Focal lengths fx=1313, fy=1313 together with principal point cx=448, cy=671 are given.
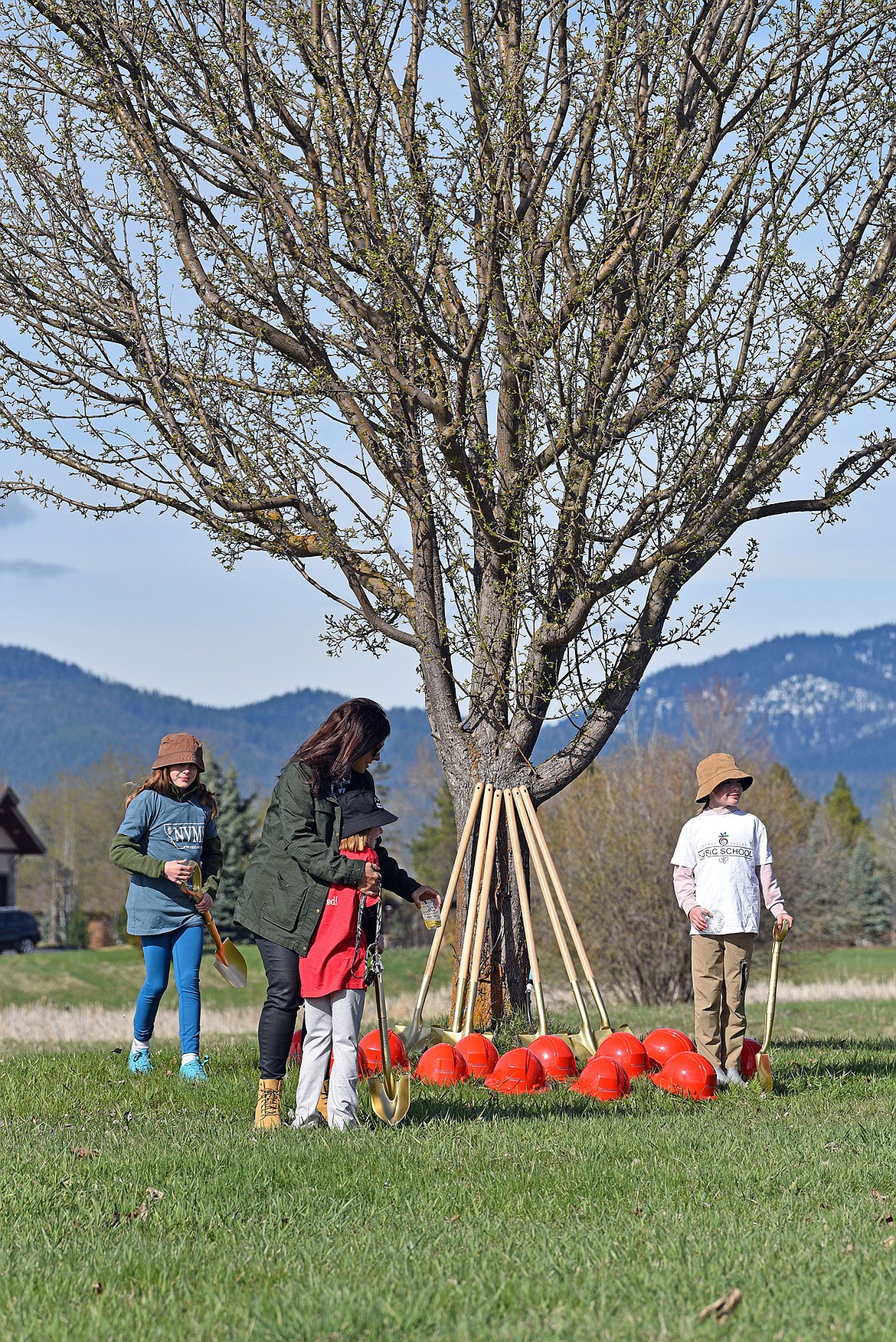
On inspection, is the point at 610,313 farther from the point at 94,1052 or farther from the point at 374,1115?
the point at 94,1052

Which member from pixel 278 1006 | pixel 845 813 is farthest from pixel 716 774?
pixel 845 813

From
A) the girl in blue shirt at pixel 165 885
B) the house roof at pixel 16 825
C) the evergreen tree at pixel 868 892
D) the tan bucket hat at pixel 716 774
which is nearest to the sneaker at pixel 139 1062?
the girl in blue shirt at pixel 165 885

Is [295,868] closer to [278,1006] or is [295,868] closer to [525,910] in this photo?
[278,1006]

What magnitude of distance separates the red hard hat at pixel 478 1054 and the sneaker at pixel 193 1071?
4.60 feet

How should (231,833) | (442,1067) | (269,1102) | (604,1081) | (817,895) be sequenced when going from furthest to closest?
(231,833) → (817,895) → (442,1067) → (604,1081) → (269,1102)

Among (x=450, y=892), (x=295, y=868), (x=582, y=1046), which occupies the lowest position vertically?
(x=582, y=1046)

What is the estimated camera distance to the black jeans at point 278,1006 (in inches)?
215

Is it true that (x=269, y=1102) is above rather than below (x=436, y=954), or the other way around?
below

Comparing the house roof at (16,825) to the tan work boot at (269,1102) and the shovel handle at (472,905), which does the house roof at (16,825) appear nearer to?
the shovel handle at (472,905)

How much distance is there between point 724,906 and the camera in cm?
764

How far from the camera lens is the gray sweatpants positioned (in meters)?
5.47

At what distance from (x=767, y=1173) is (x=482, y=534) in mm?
4941

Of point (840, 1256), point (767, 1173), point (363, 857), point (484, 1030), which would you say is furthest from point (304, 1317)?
point (484, 1030)

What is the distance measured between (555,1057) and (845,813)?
83.2 metres
